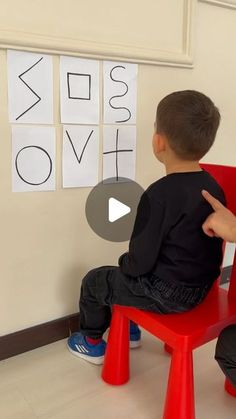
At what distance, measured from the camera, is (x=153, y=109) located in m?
1.26

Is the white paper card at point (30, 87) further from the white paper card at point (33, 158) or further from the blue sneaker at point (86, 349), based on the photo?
the blue sneaker at point (86, 349)

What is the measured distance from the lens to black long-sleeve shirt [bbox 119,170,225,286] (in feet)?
2.79

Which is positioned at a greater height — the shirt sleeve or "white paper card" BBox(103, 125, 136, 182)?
"white paper card" BBox(103, 125, 136, 182)

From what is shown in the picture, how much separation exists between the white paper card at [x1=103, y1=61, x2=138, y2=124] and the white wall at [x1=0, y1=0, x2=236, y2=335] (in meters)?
0.03

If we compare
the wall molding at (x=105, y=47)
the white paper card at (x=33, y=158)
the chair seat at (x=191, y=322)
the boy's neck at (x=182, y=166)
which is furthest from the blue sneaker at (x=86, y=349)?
the wall molding at (x=105, y=47)

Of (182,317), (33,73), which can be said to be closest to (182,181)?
(182,317)

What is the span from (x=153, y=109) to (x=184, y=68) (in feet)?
0.59

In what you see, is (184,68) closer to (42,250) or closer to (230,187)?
(230,187)

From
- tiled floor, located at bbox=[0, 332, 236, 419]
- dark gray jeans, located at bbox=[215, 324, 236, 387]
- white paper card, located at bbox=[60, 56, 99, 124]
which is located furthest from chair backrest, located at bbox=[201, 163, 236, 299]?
white paper card, located at bbox=[60, 56, 99, 124]

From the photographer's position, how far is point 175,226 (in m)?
0.86

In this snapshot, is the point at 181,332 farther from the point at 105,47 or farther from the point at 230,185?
the point at 105,47
